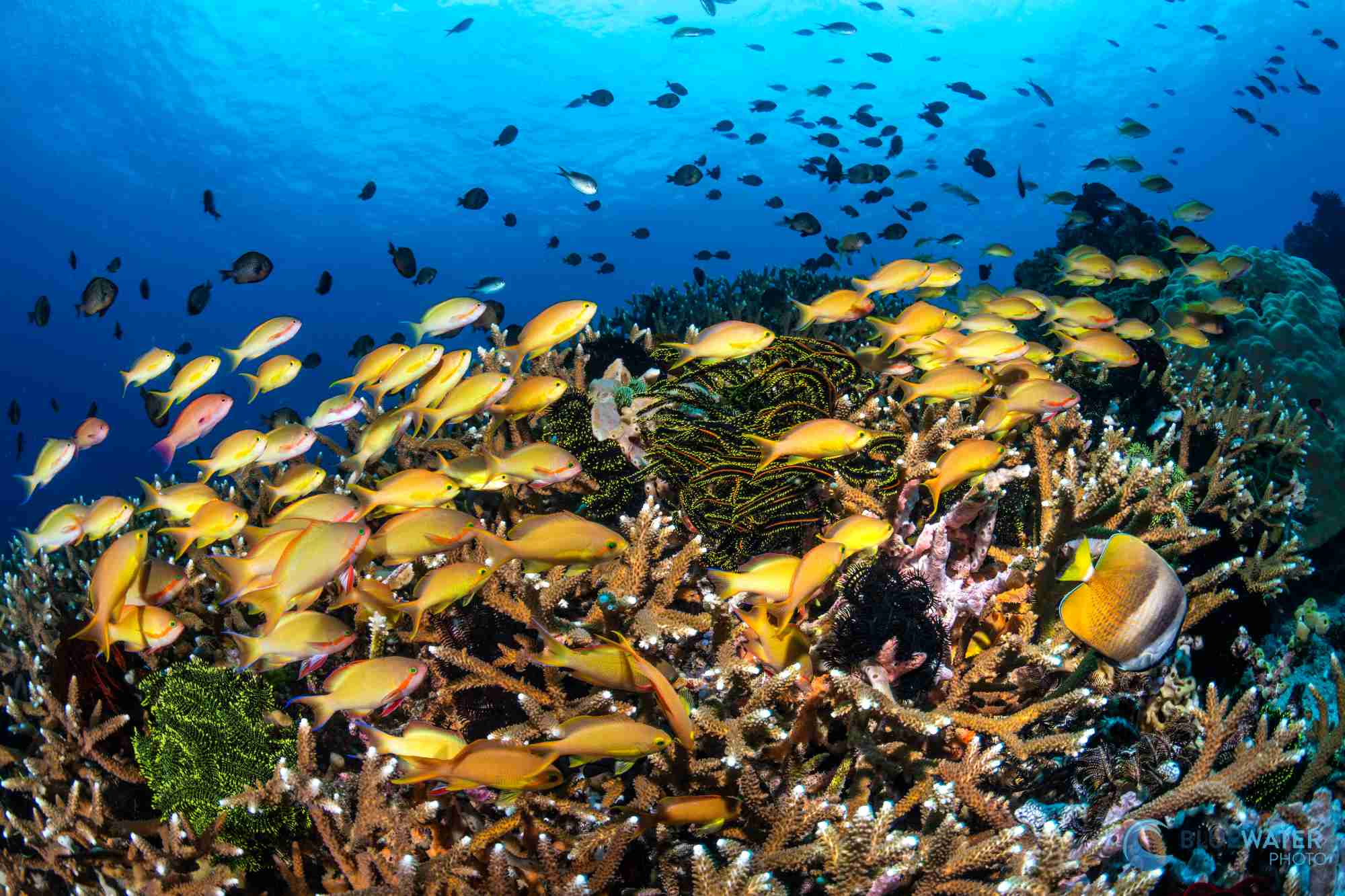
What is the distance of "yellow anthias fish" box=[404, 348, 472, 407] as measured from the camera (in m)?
3.77

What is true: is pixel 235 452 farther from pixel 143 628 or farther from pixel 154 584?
pixel 143 628

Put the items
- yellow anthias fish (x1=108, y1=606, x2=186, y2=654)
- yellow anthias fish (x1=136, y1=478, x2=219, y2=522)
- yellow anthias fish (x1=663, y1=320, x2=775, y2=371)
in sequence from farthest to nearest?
yellow anthias fish (x1=136, y1=478, x2=219, y2=522) → yellow anthias fish (x1=663, y1=320, x2=775, y2=371) → yellow anthias fish (x1=108, y1=606, x2=186, y2=654)

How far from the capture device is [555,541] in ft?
8.46

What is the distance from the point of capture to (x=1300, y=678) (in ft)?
14.1

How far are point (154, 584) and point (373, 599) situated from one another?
3.89 ft

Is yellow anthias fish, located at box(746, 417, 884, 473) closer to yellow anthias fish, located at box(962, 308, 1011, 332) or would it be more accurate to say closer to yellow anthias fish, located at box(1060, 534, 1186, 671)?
yellow anthias fish, located at box(1060, 534, 1186, 671)

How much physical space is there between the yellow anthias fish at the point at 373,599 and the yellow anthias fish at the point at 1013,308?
4.85 m

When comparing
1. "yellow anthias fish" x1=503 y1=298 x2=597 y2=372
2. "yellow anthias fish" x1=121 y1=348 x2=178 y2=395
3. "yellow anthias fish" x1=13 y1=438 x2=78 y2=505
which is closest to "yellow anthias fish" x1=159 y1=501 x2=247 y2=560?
"yellow anthias fish" x1=503 y1=298 x2=597 y2=372

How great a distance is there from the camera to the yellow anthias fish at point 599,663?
2.22 meters

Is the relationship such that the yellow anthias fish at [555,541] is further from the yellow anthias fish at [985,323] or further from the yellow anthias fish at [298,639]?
the yellow anthias fish at [985,323]

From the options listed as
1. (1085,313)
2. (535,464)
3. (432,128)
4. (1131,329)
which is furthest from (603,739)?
(432,128)

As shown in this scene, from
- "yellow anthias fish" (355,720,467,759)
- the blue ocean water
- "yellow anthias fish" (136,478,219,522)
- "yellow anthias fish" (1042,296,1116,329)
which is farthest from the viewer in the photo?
the blue ocean water

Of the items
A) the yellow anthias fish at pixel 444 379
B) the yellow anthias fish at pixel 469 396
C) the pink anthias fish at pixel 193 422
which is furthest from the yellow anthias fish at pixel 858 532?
the pink anthias fish at pixel 193 422

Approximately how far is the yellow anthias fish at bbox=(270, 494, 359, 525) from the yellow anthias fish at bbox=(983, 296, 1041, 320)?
4872 mm
